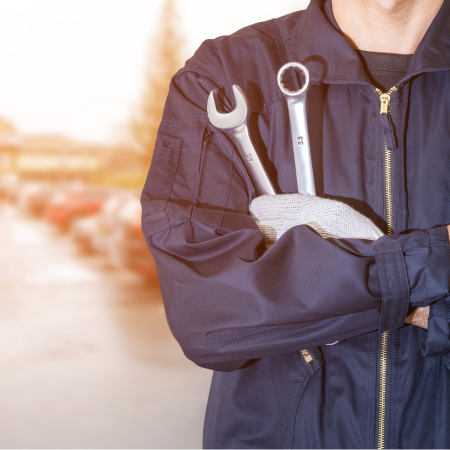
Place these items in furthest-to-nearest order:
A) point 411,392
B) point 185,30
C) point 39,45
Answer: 1. point 185,30
2. point 39,45
3. point 411,392

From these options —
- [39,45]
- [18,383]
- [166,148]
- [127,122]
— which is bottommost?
[18,383]

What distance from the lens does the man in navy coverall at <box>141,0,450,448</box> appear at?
740 millimetres

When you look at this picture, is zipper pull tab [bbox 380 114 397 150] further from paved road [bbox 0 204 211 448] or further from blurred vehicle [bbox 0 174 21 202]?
blurred vehicle [bbox 0 174 21 202]

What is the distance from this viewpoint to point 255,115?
0.92m

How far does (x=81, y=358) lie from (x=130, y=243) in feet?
1.55

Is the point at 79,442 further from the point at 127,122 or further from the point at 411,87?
the point at 411,87

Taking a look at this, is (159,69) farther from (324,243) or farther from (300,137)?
(324,243)

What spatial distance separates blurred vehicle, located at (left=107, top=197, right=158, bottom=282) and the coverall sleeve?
978mm

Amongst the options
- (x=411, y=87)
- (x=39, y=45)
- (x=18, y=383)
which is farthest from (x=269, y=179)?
(x=18, y=383)

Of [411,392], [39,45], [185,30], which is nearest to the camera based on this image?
[411,392]

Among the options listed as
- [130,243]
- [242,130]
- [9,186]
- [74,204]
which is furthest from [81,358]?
[242,130]

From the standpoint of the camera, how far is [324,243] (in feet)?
2.42

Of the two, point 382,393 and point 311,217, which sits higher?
point 311,217

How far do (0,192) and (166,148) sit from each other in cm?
107
